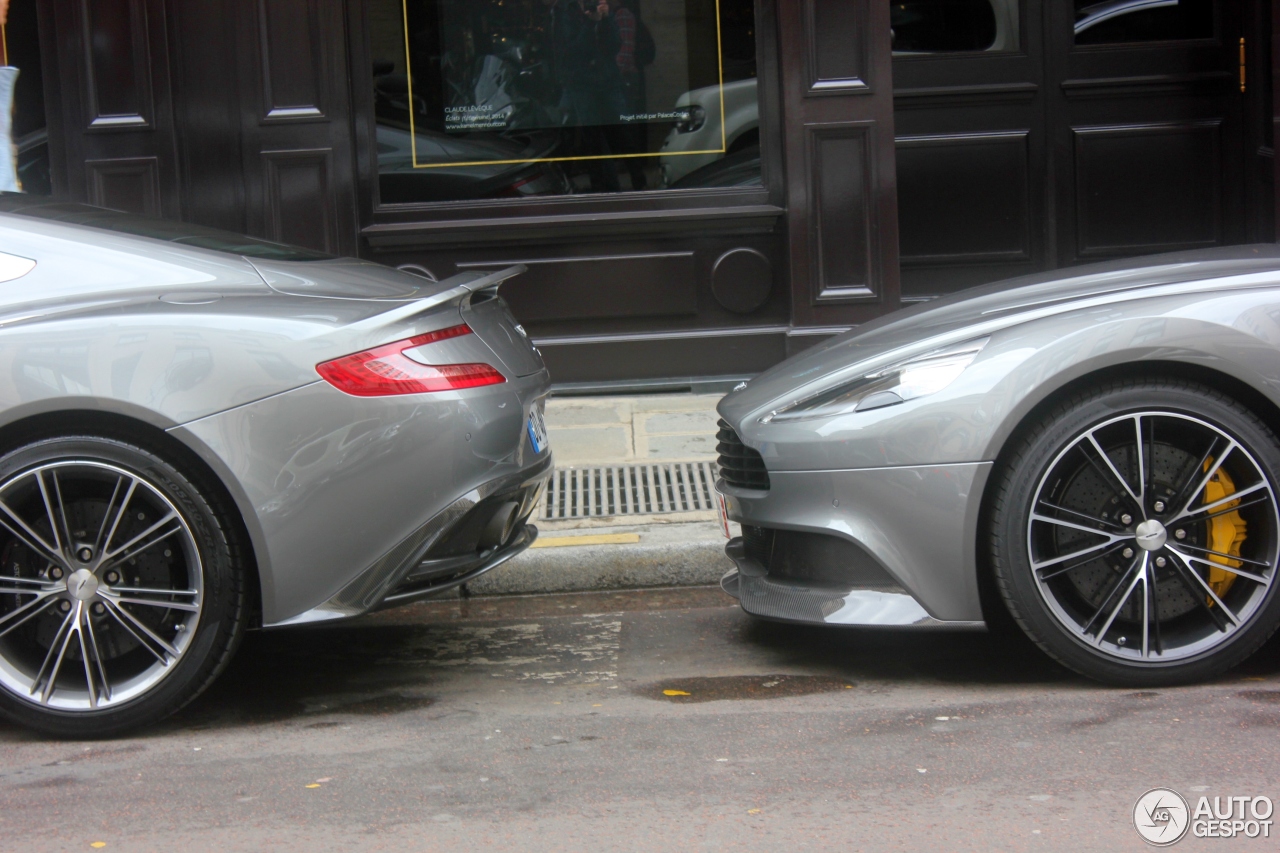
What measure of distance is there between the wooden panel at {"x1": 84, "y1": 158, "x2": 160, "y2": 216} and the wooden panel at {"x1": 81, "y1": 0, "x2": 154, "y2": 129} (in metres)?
0.21

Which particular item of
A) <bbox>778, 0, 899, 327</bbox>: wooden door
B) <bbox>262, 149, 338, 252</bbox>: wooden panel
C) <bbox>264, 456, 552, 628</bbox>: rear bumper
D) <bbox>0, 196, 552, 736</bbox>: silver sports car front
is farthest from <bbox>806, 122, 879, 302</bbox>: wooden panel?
<bbox>0, 196, 552, 736</bbox>: silver sports car front

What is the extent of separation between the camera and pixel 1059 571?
137 inches

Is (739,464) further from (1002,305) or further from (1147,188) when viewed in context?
(1147,188)

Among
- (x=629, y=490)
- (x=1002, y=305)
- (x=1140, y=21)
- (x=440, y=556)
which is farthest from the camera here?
→ (x=1140, y=21)

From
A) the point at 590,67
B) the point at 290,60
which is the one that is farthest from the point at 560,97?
the point at 290,60

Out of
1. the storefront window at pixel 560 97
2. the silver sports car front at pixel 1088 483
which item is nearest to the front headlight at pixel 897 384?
the silver sports car front at pixel 1088 483

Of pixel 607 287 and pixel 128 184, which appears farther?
pixel 607 287

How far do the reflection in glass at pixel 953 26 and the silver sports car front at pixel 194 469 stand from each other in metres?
5.14

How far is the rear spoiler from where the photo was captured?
352 centimetres

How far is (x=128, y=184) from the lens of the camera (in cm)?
729

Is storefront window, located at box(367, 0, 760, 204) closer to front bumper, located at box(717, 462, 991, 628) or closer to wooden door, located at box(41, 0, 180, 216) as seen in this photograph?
wooden door, located at box(41, 0, 180, 216)

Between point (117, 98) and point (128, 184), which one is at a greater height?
point (117, 98)

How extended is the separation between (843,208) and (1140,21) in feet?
7.33

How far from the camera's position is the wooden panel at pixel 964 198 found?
312 inches
